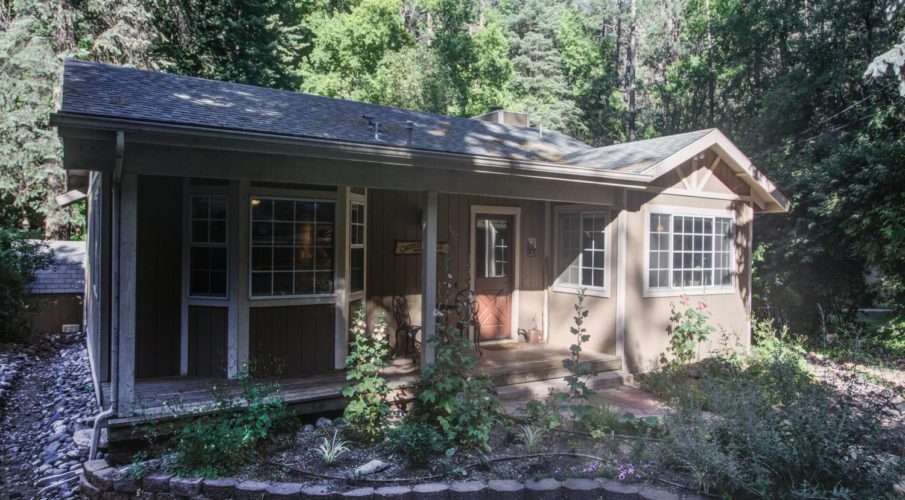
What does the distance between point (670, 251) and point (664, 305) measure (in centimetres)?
79

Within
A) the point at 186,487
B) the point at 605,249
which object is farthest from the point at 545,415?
the point at 605,249

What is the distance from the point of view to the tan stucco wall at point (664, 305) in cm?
764

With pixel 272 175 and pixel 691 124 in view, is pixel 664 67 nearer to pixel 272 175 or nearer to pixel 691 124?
pixel 691 124

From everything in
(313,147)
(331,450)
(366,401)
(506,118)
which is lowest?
(331,450)

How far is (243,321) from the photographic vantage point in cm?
591

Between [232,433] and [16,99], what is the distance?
1514cm

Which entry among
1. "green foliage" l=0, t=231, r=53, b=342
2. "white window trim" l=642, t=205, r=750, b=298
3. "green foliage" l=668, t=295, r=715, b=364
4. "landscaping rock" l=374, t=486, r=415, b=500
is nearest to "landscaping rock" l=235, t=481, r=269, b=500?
"landscaping rock" l=374, t=486, r=415, b=500

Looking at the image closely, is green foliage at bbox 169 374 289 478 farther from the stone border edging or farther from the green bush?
the green bush

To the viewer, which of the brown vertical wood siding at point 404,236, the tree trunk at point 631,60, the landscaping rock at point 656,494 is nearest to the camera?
the landscaping rock at point 656,494

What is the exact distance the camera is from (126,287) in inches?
178

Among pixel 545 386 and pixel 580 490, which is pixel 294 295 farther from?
pixel 580 490

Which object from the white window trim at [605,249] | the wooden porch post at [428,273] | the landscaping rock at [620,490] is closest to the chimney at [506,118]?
the white window trim at [605,249]

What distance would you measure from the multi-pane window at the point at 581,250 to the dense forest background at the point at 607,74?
4.80m

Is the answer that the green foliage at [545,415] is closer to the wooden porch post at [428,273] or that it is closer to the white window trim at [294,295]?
the wooden porch post at [428,273]
